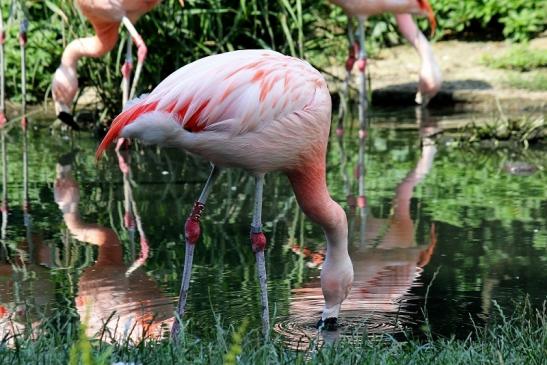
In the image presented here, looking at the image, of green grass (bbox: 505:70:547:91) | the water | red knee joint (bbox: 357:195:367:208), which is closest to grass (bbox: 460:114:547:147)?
the water

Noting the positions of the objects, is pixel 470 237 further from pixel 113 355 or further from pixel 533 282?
pixel 113 355

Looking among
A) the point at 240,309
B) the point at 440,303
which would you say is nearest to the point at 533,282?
the point at 440,303

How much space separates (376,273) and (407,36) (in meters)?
4.97

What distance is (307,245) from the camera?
536 cm

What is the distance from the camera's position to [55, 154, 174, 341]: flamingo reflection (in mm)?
3910

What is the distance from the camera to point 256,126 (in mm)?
3838

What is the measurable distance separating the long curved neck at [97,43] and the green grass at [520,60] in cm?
431

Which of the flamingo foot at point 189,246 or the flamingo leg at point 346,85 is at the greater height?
the flamingo leg at point 346,85

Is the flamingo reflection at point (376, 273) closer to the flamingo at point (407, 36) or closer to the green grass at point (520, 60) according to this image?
the flamingo at point (407, 36)

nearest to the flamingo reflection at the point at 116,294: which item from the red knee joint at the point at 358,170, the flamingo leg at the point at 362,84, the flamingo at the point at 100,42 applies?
the red knee joint at the point at 358,170

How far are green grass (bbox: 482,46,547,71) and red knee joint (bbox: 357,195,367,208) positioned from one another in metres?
4.82

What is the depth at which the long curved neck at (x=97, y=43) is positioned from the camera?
26.2 feet

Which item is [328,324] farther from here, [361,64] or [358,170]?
[361,64]

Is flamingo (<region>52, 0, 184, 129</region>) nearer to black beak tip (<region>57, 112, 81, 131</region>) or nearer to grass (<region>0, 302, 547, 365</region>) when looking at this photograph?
black beak tip (<region>57, 112, 81, 131</region>)
